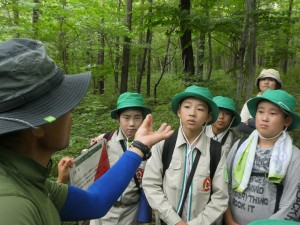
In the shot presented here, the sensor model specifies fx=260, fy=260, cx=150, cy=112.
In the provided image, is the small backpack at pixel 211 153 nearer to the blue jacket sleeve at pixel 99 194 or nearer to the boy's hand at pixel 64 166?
the blue jacket sleeve at pixel 99 194

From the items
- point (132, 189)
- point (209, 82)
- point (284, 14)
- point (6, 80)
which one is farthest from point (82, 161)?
point (209, 82)

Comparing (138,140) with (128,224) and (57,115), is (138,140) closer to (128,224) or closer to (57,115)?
(57,115)

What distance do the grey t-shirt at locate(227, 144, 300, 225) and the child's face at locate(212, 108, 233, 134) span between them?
105 cm

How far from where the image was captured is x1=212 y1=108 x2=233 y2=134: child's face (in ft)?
11.2

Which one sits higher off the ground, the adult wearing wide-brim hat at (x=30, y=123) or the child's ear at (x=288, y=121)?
the adult wearing wide-brim hat at (x=30, y=123)

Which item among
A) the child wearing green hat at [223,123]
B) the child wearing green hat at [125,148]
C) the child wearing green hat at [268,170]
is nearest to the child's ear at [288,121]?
the child wearing green hat at [268,170]

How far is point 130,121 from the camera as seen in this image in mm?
2803

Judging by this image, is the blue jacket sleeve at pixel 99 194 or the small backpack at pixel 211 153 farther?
the small backpack at pixel 211 153

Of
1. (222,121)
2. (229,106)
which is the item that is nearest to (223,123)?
(222,121)

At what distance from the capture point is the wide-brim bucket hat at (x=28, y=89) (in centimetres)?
89

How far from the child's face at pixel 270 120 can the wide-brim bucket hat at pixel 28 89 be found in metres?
1.78

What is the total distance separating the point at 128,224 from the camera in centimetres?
260

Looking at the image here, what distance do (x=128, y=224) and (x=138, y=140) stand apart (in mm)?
1222

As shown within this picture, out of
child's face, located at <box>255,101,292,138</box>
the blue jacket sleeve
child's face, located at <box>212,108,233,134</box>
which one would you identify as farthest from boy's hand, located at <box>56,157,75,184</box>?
child's face, located at <box>212,108,233,134</box>
